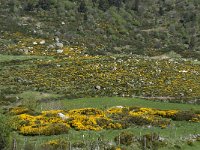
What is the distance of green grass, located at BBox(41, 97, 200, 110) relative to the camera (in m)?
55.6

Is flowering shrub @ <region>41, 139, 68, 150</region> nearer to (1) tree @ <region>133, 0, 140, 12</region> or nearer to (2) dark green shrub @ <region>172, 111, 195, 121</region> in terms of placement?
(2) dark green shrub @ <region>172, 111, 195, 121</region>

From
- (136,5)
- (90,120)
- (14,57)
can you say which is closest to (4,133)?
(90,120)

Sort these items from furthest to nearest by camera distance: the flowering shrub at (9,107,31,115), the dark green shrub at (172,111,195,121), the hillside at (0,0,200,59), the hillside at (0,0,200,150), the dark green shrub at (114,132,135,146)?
the hillside at (0,0,200,59), the flowering shrub at (9,107,31,115), the dark green shrub at (172,111,195,121), the hillside at (0,0,200,150), the dark green shrub at (114,132,135,146)

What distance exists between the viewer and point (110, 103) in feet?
186

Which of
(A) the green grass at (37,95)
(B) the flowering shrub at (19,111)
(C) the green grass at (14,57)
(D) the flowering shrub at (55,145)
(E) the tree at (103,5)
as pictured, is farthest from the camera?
(E) the tree at (103,5)

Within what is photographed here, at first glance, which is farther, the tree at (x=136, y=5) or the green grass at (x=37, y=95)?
the tree at (x=136, y=5)

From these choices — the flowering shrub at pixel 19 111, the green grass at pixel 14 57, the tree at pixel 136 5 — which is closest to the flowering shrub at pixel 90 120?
the flowering shrub at pixel 19 111

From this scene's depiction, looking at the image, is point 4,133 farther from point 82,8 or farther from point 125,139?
point 82,8

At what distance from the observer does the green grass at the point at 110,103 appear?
55.6 meters

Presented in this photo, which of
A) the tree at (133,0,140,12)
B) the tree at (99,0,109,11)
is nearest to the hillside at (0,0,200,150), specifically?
the tree at (99,0,109,11)

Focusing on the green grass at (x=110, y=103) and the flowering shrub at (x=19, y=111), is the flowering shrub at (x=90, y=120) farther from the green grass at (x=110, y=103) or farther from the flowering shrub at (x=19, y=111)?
the green grass at (x=110, y=103)

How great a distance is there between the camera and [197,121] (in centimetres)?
4575

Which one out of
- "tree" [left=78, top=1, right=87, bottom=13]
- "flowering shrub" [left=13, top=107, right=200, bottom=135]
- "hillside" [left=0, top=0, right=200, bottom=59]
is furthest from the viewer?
"tree" [left=78, top=1, right=87, bottom=13]

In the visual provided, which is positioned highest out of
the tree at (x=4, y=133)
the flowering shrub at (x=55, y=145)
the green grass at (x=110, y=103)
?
the tree at (x=4, y=133)
